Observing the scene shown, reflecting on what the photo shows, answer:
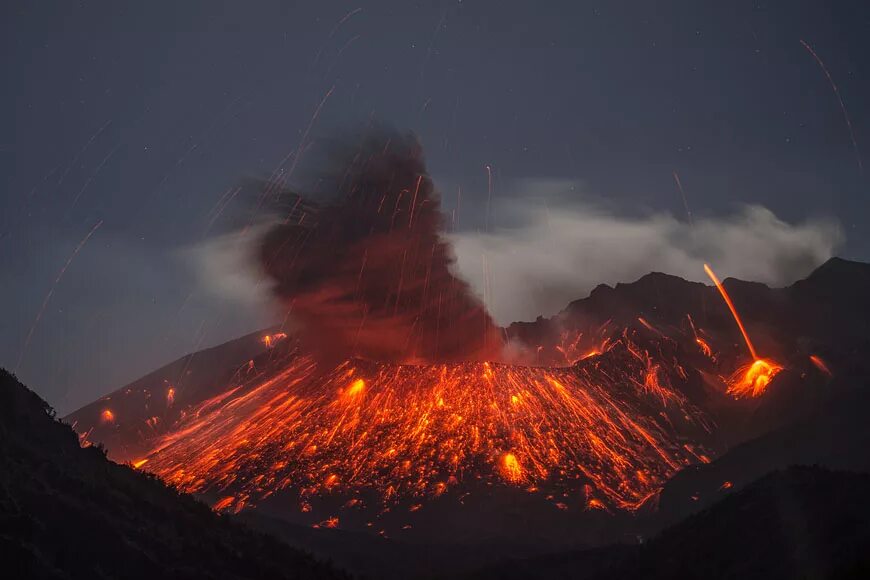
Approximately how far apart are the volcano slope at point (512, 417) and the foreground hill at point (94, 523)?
179 feet

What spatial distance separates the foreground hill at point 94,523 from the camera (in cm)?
2842

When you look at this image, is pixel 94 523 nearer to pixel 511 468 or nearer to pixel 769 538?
pixel 769 538

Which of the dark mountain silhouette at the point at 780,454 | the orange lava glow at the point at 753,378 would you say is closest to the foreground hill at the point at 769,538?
the dark mountain silhouette at the point at 780,454

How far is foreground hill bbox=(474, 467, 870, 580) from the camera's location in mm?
36241

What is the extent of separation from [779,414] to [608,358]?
117ft

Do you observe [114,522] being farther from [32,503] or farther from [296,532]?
[296,532]

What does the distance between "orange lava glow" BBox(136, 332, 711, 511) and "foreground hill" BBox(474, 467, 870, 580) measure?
60435 millimetres

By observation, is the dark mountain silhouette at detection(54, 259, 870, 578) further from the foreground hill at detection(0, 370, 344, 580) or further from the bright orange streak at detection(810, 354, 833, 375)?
the foreground hill at detection(0, 370, 344, 580)

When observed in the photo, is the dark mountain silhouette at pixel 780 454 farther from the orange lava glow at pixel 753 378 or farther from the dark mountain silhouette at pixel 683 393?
the orange lava glow at pixel 753 378

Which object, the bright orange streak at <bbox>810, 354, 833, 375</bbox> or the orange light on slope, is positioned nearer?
the orange light on slope

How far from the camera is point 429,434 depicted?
12700 cm

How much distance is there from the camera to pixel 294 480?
11344cm

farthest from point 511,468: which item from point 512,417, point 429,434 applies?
point 429,434

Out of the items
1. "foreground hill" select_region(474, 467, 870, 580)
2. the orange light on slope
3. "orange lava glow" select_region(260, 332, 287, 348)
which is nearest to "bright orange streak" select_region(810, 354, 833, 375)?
the orange light on slope
